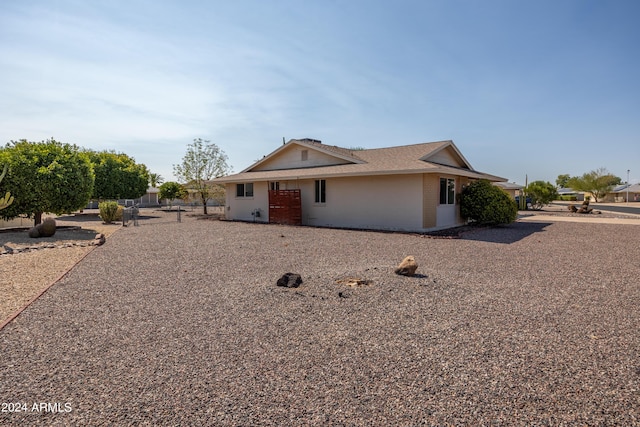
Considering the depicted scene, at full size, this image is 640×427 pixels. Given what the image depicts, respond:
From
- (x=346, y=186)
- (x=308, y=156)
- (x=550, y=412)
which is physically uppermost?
(x=308, y=156)

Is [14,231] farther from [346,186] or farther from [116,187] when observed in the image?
[116,187]

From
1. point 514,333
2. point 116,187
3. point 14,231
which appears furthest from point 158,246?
point 116,187

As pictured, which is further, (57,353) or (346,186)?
(346,186)

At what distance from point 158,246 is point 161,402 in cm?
962

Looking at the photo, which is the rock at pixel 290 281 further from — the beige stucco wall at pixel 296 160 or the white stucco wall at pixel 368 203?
the beige stucco wall at pixel 296 160

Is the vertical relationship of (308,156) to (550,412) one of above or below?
above

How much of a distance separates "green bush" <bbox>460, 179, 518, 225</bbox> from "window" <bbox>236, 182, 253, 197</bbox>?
40.7 feet

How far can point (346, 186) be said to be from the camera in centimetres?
1764

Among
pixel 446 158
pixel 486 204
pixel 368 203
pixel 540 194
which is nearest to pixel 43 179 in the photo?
pixel 368 203

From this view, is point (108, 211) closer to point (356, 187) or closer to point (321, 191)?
point (321, 191)

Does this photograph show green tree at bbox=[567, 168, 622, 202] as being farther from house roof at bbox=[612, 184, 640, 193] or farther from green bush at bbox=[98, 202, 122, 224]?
green bush at bbox=[98, 202, 122, 224]

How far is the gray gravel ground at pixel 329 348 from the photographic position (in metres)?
2.89

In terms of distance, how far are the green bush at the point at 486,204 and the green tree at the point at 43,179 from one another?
61.2 feet

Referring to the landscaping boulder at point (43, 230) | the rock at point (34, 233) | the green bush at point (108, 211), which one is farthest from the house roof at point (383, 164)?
the rock at point (34, 233)
